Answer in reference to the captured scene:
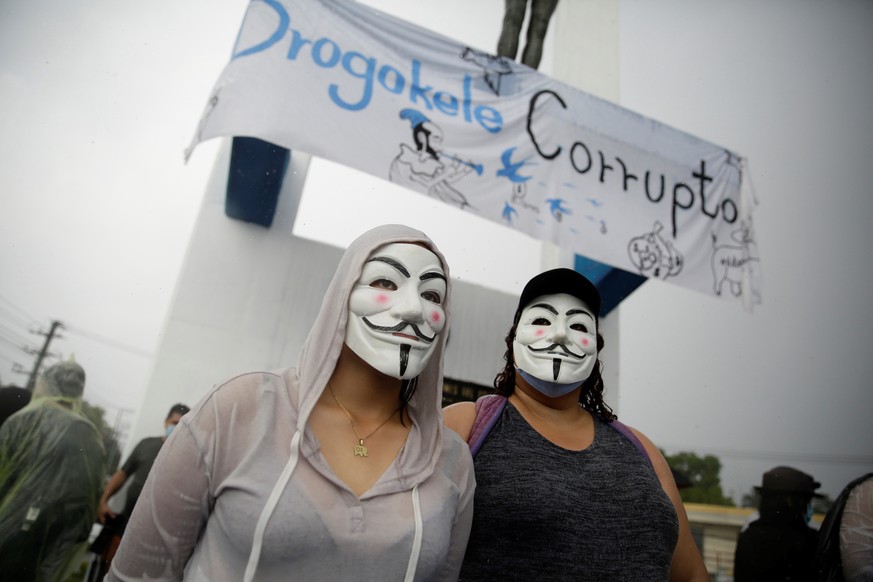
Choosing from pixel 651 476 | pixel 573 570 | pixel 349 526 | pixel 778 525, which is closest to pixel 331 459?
pixel 349 526

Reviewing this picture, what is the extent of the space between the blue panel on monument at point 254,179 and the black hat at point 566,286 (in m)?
2.30

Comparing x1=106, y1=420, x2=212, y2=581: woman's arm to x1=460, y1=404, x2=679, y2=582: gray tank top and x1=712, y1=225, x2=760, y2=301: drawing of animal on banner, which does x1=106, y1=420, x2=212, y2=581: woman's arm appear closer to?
x1=460, y1=404, x2=679, y2=582: gray tank top

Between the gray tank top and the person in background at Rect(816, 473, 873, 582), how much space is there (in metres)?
1.28

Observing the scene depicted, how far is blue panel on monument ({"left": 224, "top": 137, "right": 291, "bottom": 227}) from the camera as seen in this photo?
327 centimetres

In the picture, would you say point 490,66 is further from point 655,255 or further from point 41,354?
point 41,354

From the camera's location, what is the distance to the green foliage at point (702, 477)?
370 cm

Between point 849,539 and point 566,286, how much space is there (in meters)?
1.72

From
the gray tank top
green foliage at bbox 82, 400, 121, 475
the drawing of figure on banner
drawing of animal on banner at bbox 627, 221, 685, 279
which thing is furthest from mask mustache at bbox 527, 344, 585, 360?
green foliage at bbox 82, 400, 121, 475

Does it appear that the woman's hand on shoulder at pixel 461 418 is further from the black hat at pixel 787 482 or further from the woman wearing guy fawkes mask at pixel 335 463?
the black hat at pixel 787 482

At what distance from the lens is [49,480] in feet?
7.40

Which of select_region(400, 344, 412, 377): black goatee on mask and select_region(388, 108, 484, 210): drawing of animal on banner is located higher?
select_region(388, 108, 484, 210): drawing of animal on banner

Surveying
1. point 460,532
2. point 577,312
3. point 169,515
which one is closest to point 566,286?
point 577,312

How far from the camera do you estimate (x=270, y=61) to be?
2.53 metres

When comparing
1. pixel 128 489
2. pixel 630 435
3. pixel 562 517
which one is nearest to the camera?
pixel 562 517
